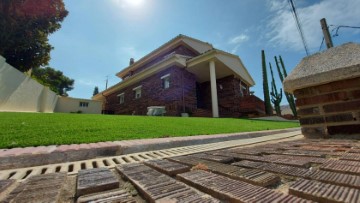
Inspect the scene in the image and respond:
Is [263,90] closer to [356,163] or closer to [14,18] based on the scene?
[356,163]

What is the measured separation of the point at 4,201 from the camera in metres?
0.88

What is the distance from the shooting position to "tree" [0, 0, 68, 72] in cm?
1358

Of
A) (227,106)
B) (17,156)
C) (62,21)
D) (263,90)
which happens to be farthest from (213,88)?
(62,21)

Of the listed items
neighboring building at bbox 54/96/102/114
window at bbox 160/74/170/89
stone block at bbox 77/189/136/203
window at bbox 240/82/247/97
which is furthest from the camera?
neighboring building at bbox 54/96/102/114

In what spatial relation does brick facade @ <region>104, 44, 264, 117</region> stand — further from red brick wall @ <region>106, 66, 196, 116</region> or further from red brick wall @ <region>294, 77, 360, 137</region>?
red brick wall @ <region>294, 77, 360, 137</region>

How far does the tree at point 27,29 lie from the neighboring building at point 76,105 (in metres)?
6.04

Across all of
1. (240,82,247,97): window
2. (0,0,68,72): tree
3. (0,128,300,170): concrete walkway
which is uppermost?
(0,0,68,72): tree

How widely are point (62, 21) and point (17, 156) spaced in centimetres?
1964

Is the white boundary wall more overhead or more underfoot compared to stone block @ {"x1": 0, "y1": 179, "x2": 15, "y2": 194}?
more overhead

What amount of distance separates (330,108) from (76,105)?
24744mm

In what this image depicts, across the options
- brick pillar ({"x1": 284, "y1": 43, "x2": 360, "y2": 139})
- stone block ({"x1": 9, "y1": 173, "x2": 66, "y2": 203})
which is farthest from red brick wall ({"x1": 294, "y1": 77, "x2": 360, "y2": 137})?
stone block ({"x1": 9, "y1": 173, "x2": 66, "y2": 203})

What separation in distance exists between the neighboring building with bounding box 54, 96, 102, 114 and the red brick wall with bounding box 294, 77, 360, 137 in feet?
76.8

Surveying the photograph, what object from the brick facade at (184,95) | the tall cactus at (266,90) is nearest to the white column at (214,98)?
the brick facade at (184,95)

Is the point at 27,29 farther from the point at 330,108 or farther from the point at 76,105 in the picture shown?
the point at 330,108
